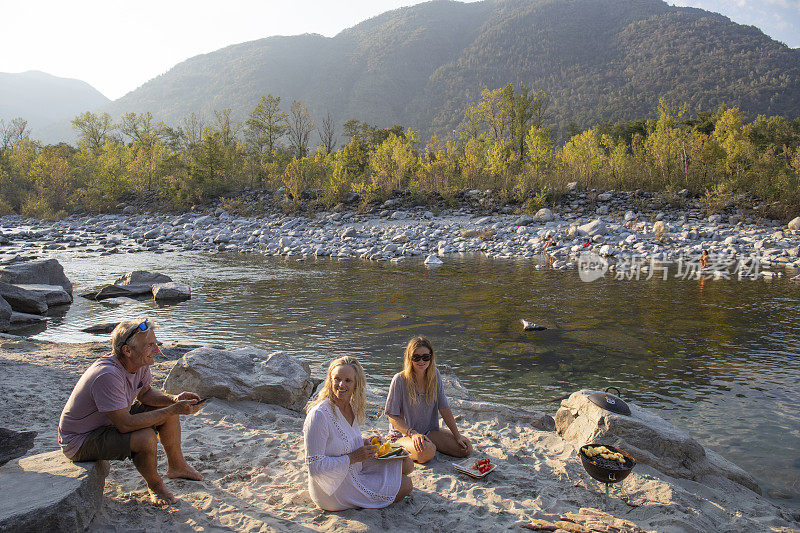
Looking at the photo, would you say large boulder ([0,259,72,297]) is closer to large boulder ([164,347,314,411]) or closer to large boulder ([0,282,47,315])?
large boulder ([0,282,47,315])

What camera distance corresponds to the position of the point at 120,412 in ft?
10.5

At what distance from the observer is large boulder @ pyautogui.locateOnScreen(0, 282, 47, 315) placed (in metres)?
10.5

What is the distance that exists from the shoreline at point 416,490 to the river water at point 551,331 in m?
1.08

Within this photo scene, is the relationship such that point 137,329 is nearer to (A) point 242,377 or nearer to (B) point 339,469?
(B) point 339,469

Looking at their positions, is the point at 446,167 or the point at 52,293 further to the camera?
the point at 446,167

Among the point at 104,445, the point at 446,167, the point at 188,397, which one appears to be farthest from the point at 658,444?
the point at 446,167

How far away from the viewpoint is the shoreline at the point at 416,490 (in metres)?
3.25

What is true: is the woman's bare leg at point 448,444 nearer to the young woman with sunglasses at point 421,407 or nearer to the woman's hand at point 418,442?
the young woman with sunglasses at point 421,407

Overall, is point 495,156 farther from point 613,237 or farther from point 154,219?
point 154,219

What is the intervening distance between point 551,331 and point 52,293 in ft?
36.2

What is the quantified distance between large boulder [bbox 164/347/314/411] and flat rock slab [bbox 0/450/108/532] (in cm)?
208

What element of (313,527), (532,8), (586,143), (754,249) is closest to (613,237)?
(754,249)

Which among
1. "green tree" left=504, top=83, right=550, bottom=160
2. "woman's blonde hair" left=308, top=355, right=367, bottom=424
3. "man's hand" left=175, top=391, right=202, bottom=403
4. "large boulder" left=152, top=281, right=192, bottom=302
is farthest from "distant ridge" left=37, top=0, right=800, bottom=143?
"man's hand" left=175, top=391, right=202, bottom=403

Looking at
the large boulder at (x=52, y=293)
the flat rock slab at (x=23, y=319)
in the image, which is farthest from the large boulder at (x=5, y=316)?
the large boulder at (x=52, y=293)
